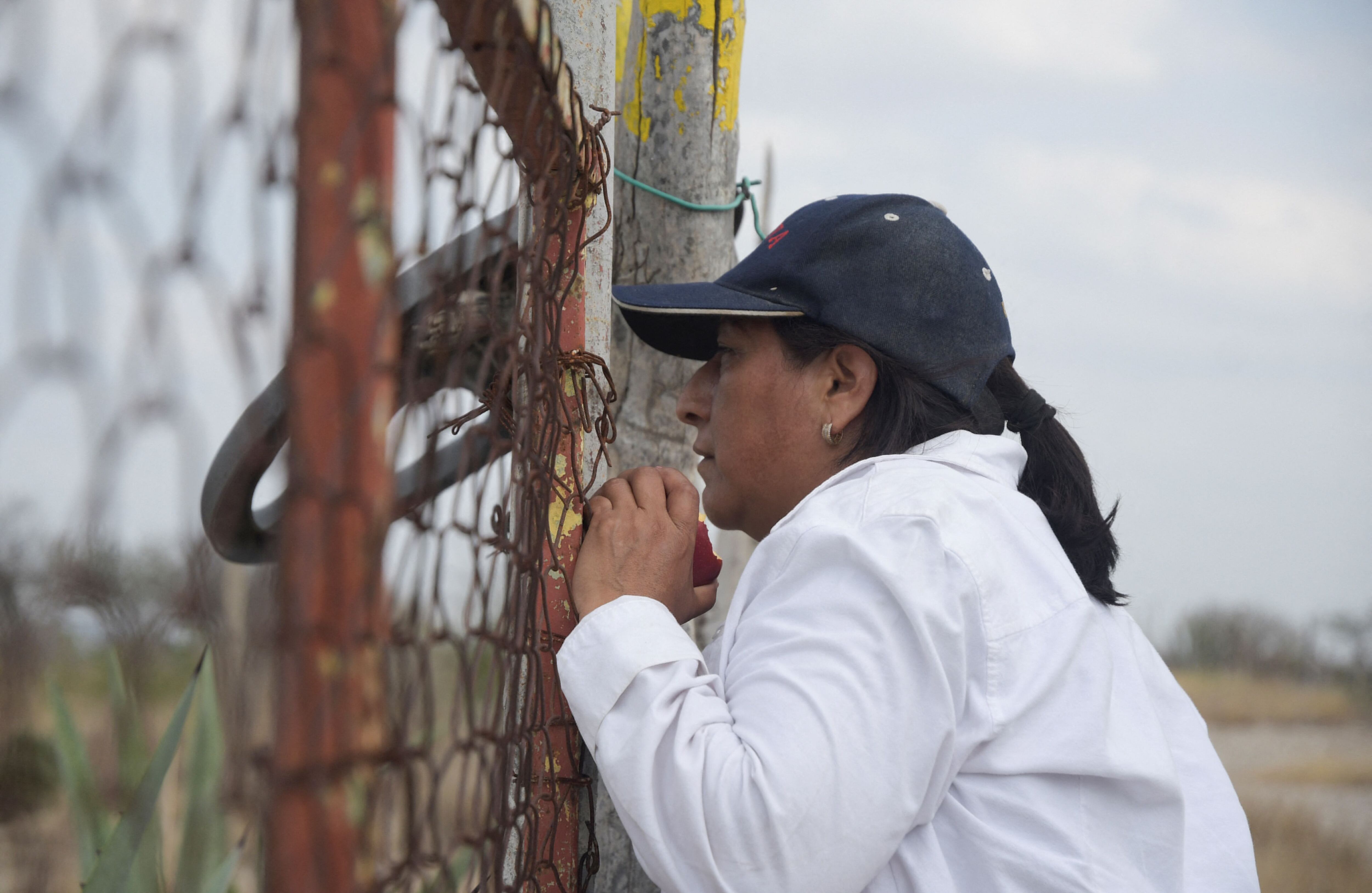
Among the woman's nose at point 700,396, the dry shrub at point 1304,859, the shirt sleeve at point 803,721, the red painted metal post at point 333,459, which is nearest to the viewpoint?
the red painted metal post at point 333,459

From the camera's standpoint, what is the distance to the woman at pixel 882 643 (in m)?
1.25

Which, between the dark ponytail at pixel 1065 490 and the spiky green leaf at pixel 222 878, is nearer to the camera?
the spiky green leaf at pixel 222 878

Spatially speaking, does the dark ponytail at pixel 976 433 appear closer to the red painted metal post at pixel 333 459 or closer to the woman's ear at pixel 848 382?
the woman's ear at pixel 848 382

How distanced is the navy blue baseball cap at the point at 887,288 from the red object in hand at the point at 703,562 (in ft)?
1.30

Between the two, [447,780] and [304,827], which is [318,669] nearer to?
[304,827]

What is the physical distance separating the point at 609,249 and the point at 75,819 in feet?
4.01

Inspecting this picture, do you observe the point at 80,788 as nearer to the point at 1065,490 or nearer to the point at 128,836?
the point at 128,836

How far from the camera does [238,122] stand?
556mm

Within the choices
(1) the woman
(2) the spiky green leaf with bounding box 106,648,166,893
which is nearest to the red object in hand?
(1) the woman

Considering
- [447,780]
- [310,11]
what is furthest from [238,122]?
[447,780]

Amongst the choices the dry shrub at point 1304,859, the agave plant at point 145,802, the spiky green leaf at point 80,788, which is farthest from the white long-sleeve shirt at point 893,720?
the dry shrub at point 1304,859

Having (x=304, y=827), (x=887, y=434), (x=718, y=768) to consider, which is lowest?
(x=718, y=768)

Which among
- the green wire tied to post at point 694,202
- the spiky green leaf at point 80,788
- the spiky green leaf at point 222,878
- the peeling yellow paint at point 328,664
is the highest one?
the green wire tied to post at point 694,202

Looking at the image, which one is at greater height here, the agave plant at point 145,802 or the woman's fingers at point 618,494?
the woman's fingers at point 618,494
